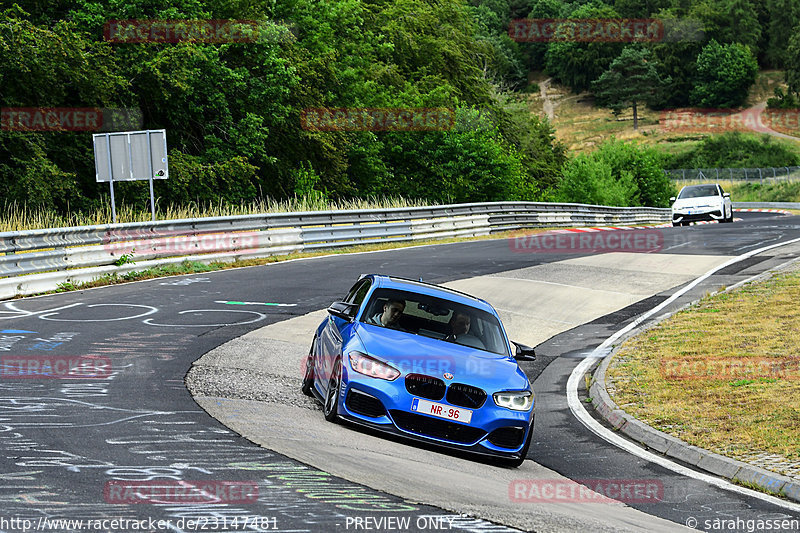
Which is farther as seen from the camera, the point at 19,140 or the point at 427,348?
the point at 19,140

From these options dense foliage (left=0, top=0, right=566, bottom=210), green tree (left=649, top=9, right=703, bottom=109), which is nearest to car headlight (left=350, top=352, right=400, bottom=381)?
dense foliage (left=0, top=0, right=566, bottom=210)

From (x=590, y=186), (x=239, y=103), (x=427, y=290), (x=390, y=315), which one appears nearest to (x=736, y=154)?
(x=590, y=186)

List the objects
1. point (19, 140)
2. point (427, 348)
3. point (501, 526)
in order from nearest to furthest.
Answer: point (501, 526) → point (427, 348) → point (19, 140)

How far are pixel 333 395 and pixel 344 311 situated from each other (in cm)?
103

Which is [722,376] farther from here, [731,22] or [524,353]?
[731,22]

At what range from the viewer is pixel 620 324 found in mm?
17531

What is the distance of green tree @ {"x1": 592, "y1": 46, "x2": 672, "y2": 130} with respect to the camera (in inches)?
6334

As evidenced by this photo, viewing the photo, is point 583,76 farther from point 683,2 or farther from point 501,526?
point 501,526

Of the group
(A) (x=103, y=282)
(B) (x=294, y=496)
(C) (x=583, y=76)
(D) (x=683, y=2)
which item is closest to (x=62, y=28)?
(A) (x=103, y=282)

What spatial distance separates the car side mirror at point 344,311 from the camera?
9.70 metres

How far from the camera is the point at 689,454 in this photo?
920 cm

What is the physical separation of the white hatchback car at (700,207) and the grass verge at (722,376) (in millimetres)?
20508

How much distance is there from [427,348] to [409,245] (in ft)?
70.6

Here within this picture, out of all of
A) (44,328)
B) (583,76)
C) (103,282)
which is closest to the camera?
(44,328)
